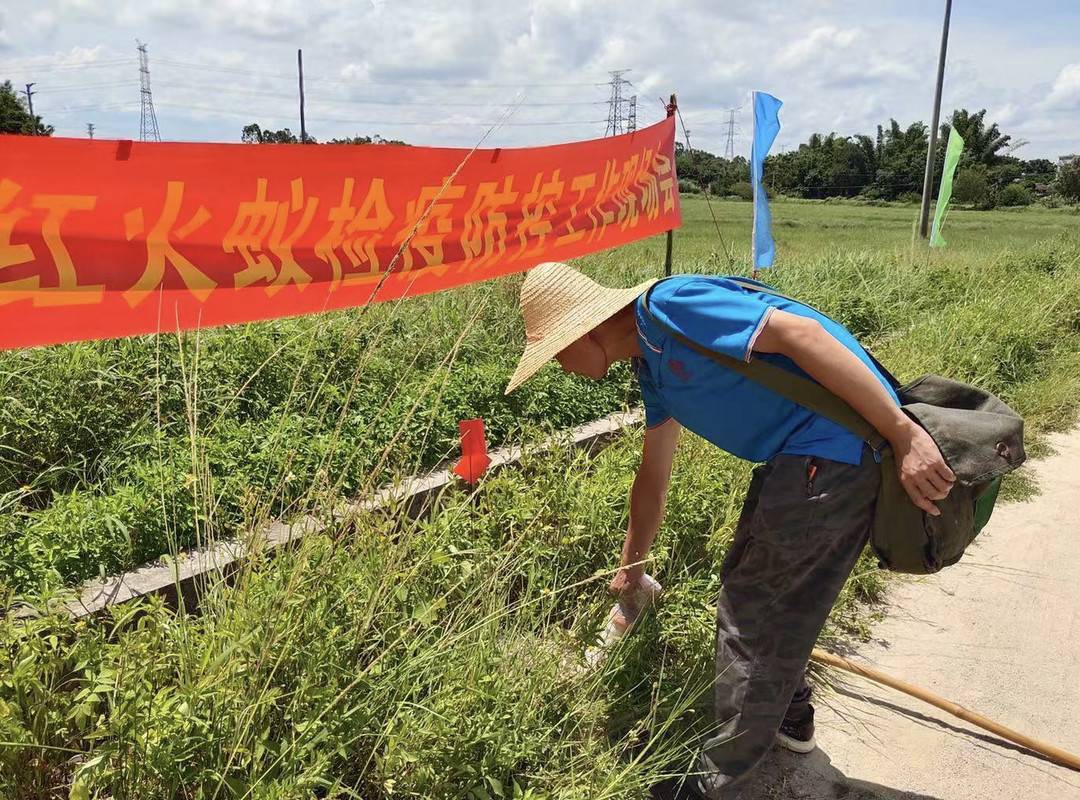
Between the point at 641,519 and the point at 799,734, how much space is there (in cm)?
79

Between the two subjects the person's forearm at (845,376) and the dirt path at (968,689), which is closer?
the person's forearm at (845,376)

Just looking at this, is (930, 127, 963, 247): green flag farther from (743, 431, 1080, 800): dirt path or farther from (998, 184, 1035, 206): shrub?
(998, 184, 1035, 206): shrub

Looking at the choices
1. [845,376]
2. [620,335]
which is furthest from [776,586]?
[620,335]

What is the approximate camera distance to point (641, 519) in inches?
94.6

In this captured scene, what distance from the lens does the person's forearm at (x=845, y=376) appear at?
1705mm

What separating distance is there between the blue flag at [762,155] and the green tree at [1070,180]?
55885 millimetres

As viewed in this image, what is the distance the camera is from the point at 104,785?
150cm

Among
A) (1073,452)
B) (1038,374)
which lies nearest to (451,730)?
(1073,452)

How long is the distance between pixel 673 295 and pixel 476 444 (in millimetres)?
985

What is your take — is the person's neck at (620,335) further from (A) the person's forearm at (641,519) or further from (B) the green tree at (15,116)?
(B) the green tree at (15,116)

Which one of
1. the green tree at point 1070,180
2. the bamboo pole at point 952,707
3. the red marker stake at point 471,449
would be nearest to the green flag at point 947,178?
the bamboo pole at point 952,707

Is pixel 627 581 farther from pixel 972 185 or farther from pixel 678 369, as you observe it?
pixel 972 185

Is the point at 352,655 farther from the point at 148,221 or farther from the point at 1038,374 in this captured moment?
the point at 1038,374

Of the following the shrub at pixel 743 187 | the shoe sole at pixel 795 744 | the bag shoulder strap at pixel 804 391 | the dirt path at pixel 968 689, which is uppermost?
the shrub at pixel 743 187
